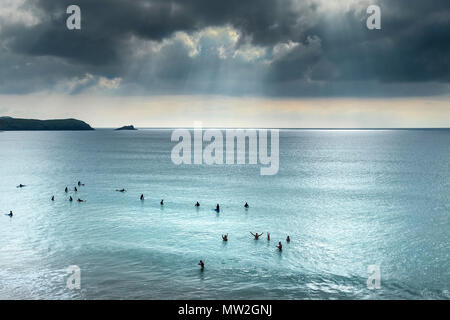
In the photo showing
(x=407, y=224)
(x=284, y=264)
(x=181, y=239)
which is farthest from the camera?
(x=407, y=224)

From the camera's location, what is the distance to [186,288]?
99.0 feet

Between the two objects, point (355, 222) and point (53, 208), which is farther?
point (53, 208)

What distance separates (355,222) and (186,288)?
3073cm

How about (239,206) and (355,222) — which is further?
(239,206)

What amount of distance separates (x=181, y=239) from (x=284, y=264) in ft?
45.8

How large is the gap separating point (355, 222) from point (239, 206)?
65.5ft

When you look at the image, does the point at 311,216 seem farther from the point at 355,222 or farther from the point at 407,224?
the point at 407,224
